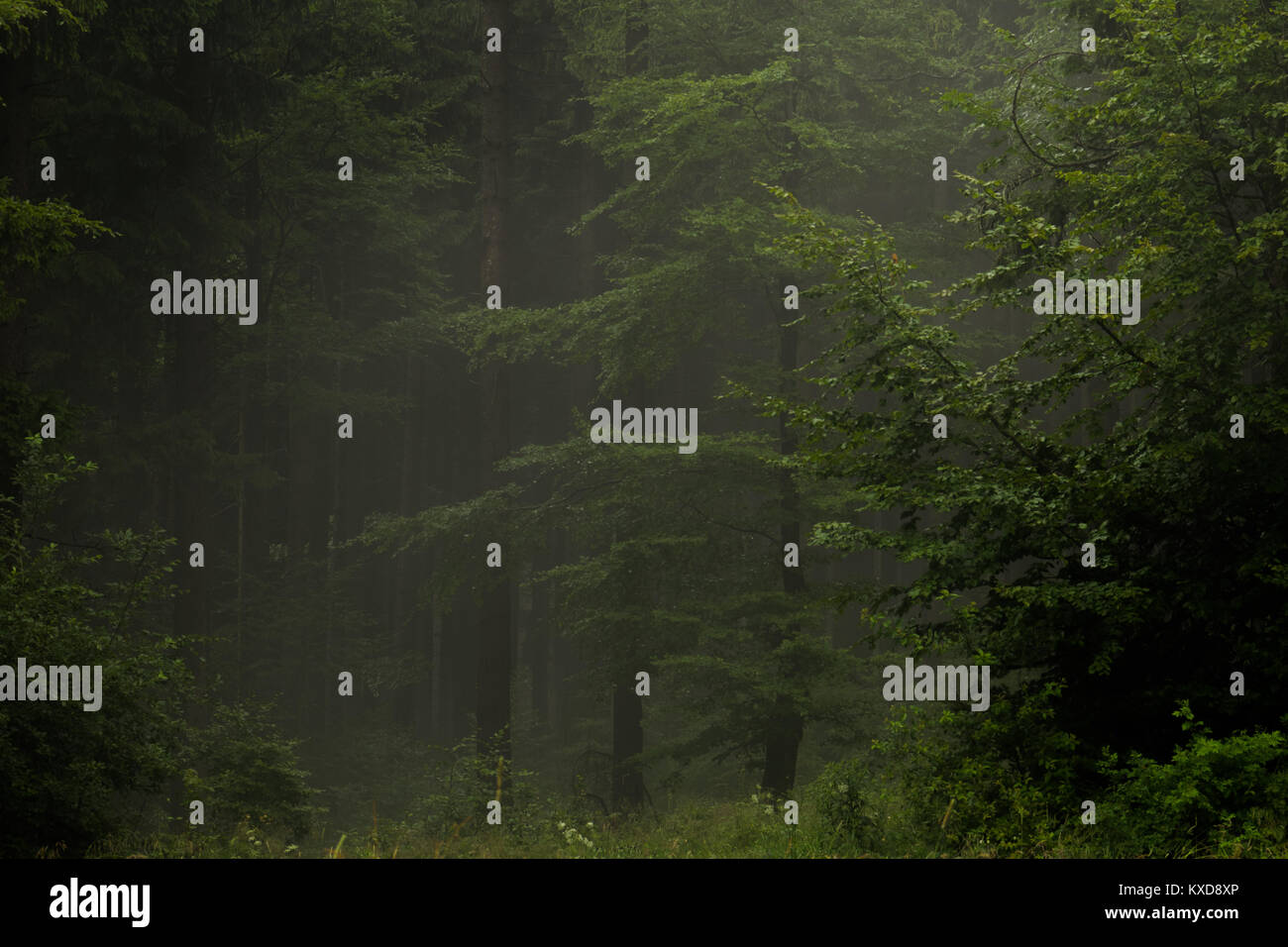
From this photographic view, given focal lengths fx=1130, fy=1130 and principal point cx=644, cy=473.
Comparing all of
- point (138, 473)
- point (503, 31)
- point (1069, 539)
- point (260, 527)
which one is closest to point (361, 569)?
point (260, 527)

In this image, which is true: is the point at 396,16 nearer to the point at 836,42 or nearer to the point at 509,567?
the point at 836,42

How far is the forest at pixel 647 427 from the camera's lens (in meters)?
9.57

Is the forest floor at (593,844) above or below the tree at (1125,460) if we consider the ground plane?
below

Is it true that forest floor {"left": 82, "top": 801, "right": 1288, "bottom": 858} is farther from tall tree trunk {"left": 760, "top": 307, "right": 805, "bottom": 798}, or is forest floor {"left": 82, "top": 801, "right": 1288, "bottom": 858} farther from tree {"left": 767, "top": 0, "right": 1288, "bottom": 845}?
tall tree trunk {"left": 760, "top": 307, "right": 805, "bottom": 798}

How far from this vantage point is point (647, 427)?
19219 millimetres

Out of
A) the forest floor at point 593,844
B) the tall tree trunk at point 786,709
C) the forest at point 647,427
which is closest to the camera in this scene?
the forest floor at point 593,844

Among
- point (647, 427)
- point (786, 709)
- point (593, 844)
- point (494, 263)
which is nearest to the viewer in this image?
point (593, 844)

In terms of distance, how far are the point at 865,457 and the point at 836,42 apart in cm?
990

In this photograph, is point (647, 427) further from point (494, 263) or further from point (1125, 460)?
point (1125, 460)

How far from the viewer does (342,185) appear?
23875mm

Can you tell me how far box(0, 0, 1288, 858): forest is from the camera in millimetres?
9570

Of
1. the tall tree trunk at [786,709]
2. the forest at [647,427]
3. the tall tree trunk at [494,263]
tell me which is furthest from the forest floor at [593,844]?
the tall tree trunk at [494,263]

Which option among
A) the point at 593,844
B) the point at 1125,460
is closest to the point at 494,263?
the point at 593,844

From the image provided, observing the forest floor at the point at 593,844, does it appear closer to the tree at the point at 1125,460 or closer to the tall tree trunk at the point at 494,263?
the tree at the point at 1125,460
